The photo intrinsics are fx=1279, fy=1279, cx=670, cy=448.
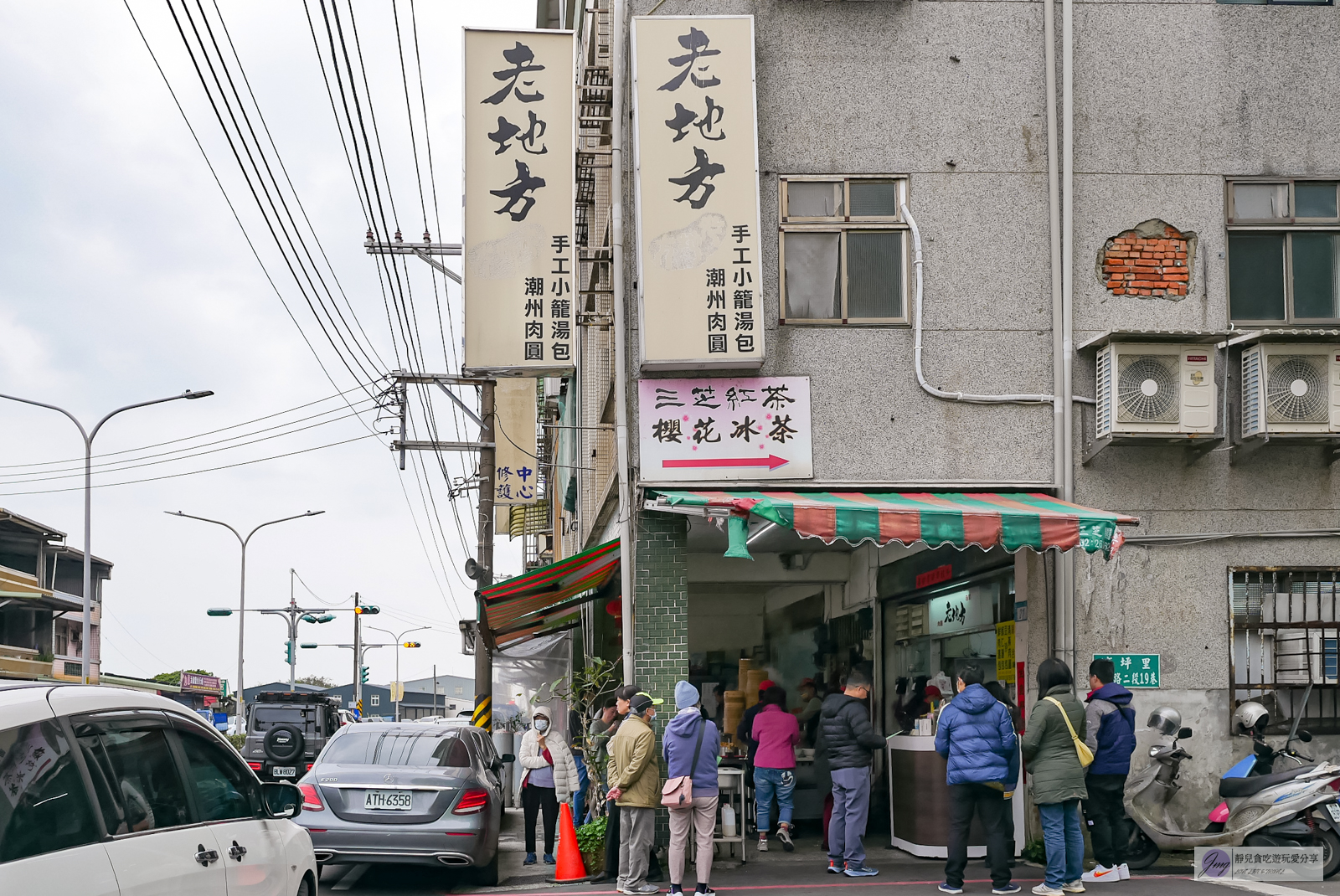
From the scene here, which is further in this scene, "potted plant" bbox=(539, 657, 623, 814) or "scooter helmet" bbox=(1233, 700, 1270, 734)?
"potted plant" bbox=(539, 657, 623, 814)

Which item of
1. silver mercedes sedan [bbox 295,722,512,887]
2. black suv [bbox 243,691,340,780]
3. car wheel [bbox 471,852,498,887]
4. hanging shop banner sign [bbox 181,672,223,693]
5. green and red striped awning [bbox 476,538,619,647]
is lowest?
hanging shop banner sign [bbox 181,672,223,693]

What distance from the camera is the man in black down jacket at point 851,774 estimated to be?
10.9 metres

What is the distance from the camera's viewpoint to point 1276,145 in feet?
39.3

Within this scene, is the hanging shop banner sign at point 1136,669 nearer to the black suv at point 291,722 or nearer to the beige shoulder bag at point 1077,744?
the beige shoulder bag at point 1077,744

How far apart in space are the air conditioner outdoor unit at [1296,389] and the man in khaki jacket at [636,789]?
588cm

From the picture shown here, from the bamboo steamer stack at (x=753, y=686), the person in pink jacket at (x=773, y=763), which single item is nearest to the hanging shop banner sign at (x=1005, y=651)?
the person in pink jacket at (x=773, y=763)

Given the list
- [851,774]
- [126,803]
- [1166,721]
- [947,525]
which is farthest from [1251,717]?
[126,803]

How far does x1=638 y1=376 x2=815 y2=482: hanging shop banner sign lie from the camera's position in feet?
37.4

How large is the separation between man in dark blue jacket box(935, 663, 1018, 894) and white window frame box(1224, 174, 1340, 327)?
476 cm

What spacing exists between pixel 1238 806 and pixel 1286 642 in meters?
1.84

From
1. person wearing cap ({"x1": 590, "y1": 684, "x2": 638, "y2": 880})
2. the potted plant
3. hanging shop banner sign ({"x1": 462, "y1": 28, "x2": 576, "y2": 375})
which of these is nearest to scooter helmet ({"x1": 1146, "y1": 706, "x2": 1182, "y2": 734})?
person wearing cap ({"x1": 590, "y1": 684, "x2": 638, "y2": 880})

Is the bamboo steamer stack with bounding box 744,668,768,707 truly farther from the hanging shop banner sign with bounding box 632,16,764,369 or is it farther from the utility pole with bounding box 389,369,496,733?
the hanging shop banner sign with bounding box 632,16,764,369

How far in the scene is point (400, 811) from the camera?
10664 mm

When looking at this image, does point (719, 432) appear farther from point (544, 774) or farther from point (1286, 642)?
point (1286, 642)
